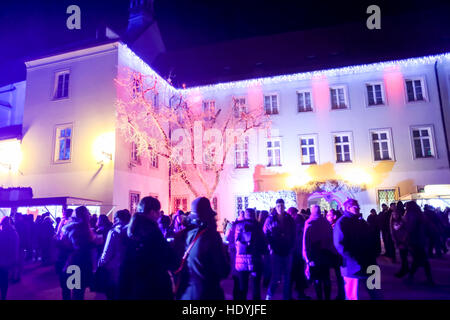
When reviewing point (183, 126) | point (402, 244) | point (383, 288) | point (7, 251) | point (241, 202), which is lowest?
point (383, 288)

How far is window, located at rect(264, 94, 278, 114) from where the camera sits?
69.6 ft

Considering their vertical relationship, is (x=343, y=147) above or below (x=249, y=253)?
above

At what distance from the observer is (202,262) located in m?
3.25

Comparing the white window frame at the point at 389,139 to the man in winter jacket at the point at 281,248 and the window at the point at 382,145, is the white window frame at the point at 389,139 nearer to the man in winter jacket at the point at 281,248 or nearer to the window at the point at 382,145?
the window at the point at 382,145

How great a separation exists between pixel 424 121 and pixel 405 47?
16.2 feet

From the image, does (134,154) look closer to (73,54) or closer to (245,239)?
(73,54)

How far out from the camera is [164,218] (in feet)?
27.5

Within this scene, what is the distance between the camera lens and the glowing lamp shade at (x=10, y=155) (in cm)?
1798

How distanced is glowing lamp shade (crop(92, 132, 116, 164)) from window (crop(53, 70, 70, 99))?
13.0 feet

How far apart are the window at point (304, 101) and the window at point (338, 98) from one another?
1.42 meters

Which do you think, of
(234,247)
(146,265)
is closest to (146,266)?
(146,265)

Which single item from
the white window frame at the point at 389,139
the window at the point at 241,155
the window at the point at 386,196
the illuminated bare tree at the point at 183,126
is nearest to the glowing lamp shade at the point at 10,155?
the illuminated bare tree at the point at 183,126

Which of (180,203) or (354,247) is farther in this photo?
(180,203)

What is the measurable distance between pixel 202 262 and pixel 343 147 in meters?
18.5
